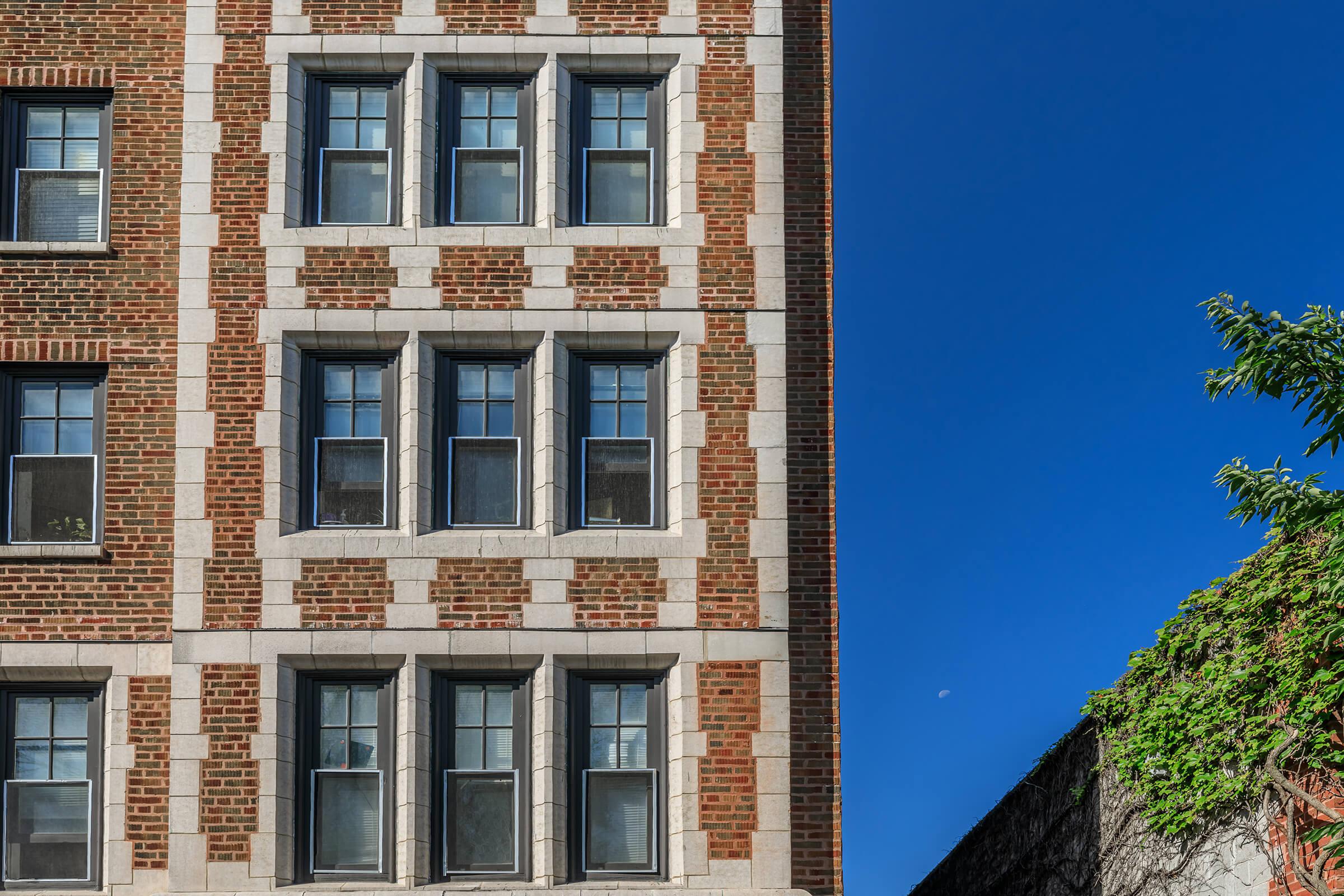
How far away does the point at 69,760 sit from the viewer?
46.8 feet

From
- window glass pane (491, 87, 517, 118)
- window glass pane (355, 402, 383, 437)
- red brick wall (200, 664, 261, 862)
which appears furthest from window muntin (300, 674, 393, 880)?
window glass pane (491, 87, 517, 118)

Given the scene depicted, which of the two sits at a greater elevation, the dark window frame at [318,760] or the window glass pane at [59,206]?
the window glass pane at [59,206]

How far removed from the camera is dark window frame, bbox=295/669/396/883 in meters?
13.9

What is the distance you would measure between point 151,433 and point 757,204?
20.5 ft

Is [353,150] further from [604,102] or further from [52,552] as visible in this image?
[52,552]

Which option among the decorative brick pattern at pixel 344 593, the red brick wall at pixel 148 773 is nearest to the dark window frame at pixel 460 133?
the decorative brick pattern at pixel 344 593

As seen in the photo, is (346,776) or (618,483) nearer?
(346,776)

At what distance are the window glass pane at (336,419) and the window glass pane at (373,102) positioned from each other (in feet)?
9.80

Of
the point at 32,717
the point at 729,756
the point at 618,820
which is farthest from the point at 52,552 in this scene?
the point at 729,756

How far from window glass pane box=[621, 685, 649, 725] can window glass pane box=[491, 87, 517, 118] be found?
19.2ft

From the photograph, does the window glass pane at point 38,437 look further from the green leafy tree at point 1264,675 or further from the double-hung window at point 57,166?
the green leafy tree at point 1264,675

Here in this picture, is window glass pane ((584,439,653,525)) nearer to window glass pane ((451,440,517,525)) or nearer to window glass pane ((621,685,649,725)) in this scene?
window glass pane ((451,440,517,525))

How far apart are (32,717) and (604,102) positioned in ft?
26.5

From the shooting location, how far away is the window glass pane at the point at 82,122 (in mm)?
15625
